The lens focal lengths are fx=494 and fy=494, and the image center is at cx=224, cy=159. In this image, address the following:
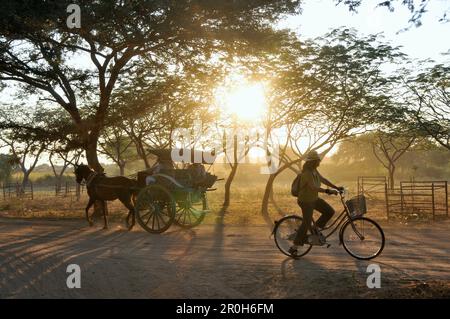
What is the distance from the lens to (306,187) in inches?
354

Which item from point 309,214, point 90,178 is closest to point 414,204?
point 90,178

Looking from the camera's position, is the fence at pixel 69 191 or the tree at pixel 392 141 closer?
the tree at pixel 392 141

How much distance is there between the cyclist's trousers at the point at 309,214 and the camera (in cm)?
901

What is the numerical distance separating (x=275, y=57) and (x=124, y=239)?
11.9 metres

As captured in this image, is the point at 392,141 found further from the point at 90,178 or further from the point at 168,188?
the point at 168,188

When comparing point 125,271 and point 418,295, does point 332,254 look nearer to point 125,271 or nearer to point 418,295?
point 418,295

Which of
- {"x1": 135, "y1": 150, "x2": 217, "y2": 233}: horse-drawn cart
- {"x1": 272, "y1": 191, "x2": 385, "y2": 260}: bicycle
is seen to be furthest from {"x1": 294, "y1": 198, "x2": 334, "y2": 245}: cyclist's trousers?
{"x1": 135, "y1": 150, "x2": 217, "y2": 233}: horse-drawn cart

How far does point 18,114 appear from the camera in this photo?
158 ft

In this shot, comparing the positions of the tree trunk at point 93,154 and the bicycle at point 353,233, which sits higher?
the tree trunk at point 93,154

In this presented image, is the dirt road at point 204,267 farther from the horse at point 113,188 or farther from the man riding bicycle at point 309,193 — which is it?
the horse at point 113,188

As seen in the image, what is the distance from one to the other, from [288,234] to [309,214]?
2.25 ft

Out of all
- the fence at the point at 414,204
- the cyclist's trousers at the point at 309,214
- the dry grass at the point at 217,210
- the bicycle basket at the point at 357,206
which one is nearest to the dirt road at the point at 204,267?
the cyclist's trousers at the point at 309,214

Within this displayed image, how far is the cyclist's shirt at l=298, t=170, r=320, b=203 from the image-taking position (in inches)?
350

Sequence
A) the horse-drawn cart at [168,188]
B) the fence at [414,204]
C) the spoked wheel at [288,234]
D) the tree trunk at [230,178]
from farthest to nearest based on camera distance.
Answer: the tree trunk at [230,178], the fence at [414,204], the horse-drawn cart at [168,188], the spoked wheel at [288,234]
